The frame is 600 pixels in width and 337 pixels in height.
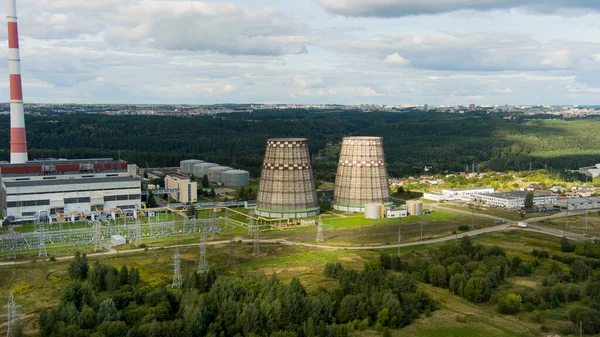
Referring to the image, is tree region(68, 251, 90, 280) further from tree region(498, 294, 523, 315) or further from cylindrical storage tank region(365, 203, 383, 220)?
cylindrical storage tank region(365, 203, 383, 220)

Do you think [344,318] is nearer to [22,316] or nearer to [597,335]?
[597,335]

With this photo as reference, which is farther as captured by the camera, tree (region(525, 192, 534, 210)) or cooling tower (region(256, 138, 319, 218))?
tree (region(525, 192, 534, 210))

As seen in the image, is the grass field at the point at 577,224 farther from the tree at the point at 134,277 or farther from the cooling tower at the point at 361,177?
the tree at the point at 134,277

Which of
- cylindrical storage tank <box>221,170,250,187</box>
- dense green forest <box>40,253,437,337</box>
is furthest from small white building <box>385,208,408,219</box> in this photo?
cylindrical storage tank <box>221,170,250,187</box>

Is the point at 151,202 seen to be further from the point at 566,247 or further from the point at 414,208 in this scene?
the point at 566,247

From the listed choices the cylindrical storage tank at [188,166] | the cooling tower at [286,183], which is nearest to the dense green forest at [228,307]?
the cooling tower at [286,183]

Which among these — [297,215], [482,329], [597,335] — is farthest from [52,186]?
[597,335]

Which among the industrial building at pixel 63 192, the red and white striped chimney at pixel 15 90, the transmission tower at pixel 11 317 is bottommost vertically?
the transmission tower at pixel 11 317
